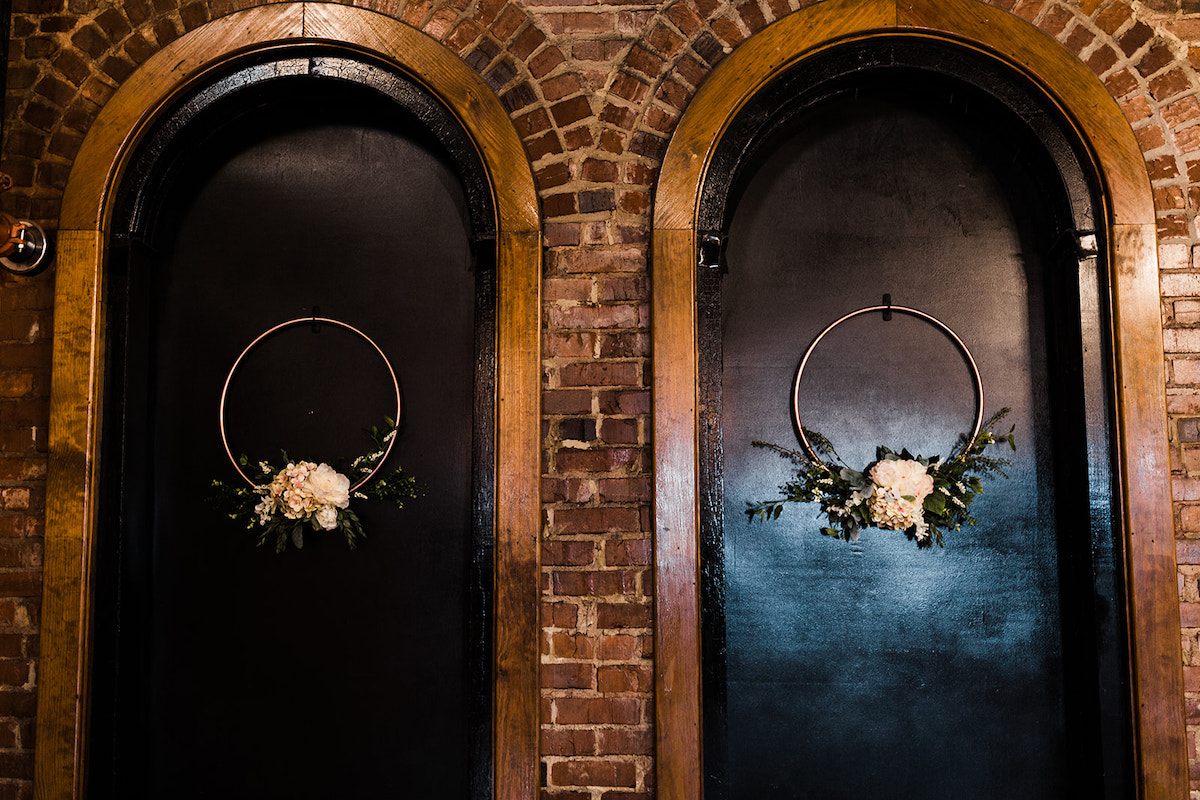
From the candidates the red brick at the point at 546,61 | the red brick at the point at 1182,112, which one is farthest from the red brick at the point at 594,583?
the red brick at the point at 1182,112

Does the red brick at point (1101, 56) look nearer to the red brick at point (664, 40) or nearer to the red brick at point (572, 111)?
the red brick at point (664, 40)

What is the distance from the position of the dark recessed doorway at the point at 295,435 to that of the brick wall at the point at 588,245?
0.68 ft

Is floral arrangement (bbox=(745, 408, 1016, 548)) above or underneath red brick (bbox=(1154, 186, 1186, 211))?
underneath

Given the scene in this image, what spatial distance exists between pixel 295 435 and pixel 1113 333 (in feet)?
7.89

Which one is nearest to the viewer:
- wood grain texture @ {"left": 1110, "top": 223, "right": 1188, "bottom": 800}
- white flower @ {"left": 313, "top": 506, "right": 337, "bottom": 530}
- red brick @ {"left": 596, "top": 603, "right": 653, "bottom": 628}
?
wood grain texture @ {"left": 1110, "top": 223, "right": 1188, "bottom": 800}

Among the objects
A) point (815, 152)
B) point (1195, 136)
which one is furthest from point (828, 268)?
point (1195, 136)

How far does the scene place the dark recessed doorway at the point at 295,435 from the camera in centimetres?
219

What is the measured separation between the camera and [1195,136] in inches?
82.5

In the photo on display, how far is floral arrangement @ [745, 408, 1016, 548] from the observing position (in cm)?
206

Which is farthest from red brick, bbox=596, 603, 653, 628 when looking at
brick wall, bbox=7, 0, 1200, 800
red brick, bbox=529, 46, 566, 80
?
red brick, bbox=529, 46, 566, 80

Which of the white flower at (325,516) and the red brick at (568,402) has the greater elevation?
the red brick at (568,402)

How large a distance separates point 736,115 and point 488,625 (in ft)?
5.36

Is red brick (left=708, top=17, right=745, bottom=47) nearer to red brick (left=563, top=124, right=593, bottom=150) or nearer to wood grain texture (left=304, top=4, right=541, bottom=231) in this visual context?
red brick (left=563, top=124, right=593, bottom=150)

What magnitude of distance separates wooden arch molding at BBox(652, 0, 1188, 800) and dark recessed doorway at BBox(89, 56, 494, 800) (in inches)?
20.6
